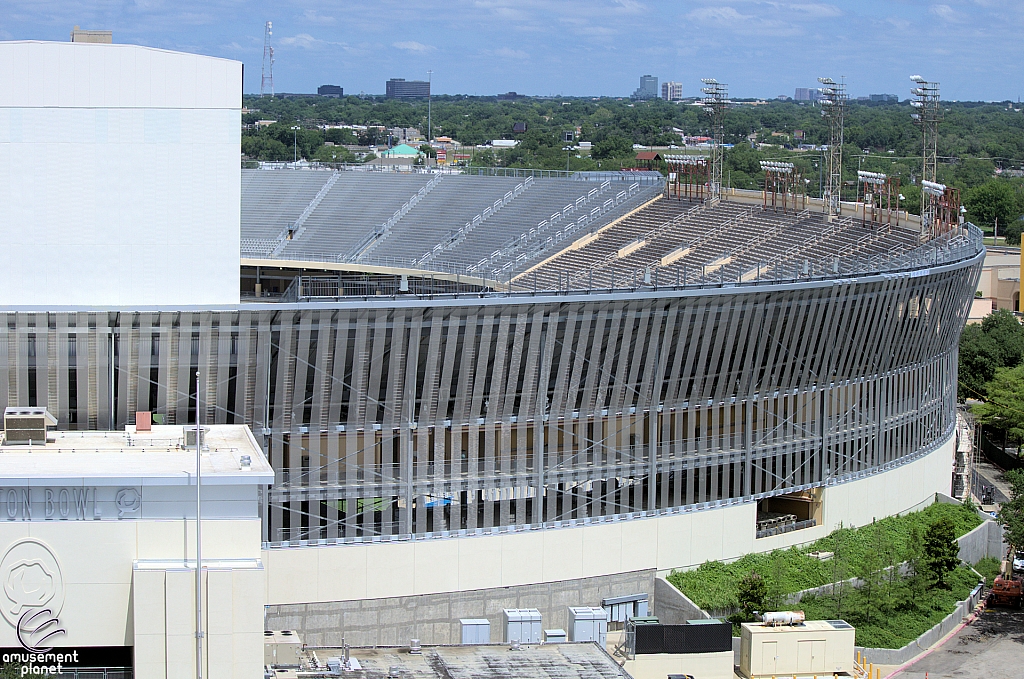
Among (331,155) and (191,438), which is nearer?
(191,438)

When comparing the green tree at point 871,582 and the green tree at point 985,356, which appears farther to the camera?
the green tree at point 985,356

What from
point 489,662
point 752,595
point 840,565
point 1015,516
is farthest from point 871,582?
point 489,662

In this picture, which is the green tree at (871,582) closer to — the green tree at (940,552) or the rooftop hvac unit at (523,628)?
the green tree at (940,552)

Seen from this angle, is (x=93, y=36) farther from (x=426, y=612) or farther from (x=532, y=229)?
(x=532, y=229)

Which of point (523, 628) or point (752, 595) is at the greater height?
point (523, 628)

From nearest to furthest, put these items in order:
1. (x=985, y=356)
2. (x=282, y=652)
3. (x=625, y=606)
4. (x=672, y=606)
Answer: (x=282, y=652) → (x=672, y=606) → (x=625, y=606) → (x=985, y=356)

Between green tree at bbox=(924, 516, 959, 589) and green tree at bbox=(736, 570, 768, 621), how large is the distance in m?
7.77

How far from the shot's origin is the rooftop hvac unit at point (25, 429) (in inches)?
1480

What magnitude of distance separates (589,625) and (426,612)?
5221mm

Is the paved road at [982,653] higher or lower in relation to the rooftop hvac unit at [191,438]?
lower

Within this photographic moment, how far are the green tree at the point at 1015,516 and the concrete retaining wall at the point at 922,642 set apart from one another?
114 inches

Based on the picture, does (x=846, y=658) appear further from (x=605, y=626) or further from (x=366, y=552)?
(x=366, y=552)

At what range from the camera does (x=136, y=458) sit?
36219 mm

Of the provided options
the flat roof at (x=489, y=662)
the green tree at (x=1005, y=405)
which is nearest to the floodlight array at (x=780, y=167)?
the green tree at (x=1005, y=405)
